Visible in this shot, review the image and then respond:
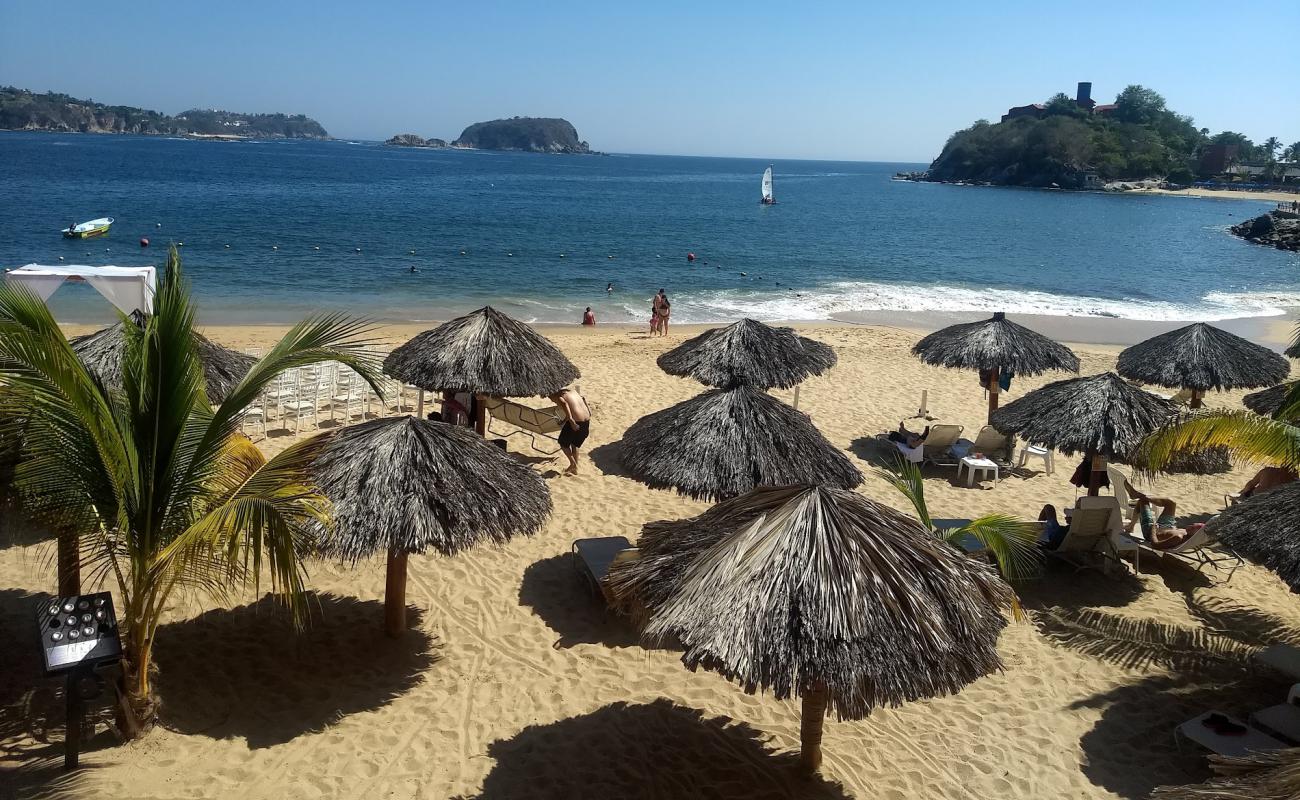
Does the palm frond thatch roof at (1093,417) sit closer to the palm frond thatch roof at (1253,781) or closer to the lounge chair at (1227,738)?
the lounge chair at (1227,738)

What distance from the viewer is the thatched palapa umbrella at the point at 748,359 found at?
10023 millimetres

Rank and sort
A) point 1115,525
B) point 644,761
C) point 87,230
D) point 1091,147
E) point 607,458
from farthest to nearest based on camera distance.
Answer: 1. point 1091,147
2. point 87,230
3. point 607,458
4. point 1115,525
5. point 644,761

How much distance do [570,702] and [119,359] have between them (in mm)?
4855

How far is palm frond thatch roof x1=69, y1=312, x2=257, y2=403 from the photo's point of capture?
24.5 ft

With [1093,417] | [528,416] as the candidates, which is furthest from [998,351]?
[528,416]

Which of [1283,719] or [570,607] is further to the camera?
[570,607]

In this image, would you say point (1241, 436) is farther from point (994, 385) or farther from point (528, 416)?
point (528, 416)

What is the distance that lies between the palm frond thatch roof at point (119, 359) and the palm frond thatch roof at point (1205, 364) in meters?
11.0

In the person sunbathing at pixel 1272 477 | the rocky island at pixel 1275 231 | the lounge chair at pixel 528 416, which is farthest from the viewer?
the rocky island at pixel 1275 231

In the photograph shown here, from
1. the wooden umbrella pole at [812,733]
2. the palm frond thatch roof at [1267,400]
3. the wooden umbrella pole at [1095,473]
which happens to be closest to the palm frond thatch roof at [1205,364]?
the palm frond thatch roof at [1267,400]

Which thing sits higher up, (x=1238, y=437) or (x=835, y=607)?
(x=1238, y=437)

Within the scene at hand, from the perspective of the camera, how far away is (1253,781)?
3.18 metres

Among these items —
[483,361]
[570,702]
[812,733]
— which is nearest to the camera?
[812,733]

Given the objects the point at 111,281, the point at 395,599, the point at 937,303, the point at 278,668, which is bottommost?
the point at 278,668
